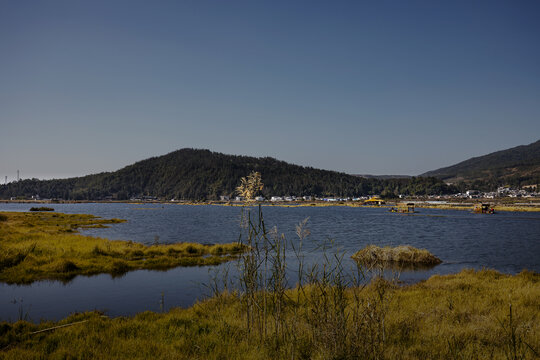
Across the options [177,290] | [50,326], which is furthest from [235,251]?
[50,326]

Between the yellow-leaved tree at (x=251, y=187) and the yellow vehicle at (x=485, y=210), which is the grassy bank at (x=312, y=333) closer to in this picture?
the yellow-leaved tree at (x=251, y=187)

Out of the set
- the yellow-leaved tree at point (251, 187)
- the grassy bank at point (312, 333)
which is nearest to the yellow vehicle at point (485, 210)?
the grassy bank at point (312, 333)

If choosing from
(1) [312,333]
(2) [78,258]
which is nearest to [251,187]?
(1) [312,333]

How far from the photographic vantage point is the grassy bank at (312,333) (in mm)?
6535

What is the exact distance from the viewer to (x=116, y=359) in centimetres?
693

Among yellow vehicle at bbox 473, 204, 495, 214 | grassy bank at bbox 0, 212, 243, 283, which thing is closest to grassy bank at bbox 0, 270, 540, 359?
grassy bank at bbox 0, 212, 243, 283

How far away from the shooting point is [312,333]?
748 centimetres

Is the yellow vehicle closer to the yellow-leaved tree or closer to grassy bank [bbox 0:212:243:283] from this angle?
grassy bank [bbox 0:212:243:283]

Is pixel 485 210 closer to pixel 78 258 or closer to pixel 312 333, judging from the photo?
pixel 78 258

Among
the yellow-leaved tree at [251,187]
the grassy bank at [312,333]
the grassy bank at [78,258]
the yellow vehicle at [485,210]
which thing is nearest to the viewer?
the grassy bank at [312,333]

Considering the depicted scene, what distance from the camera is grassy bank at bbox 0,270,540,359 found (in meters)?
6.54

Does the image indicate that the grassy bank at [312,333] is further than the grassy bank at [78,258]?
No

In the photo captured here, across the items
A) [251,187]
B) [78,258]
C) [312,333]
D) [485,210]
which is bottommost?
[485,210]

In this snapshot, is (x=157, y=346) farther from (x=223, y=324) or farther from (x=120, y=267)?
(x=120, y=267)
